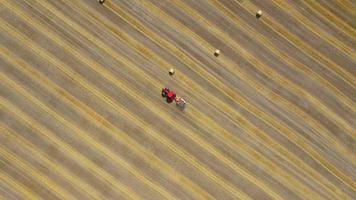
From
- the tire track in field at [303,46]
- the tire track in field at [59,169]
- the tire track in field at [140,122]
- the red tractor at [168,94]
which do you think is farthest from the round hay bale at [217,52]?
the tire track in field at [59,169]

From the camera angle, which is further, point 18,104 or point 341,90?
point 341,90

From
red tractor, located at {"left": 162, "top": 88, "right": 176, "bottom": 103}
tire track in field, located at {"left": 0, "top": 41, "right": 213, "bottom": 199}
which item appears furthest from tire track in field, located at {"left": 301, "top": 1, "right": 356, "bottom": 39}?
tire track in field, located at {"left": 0, "top": 41, "right": 213, "bottom": 199}

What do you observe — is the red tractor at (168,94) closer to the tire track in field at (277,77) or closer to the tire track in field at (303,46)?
the tire track in field at (277,77)

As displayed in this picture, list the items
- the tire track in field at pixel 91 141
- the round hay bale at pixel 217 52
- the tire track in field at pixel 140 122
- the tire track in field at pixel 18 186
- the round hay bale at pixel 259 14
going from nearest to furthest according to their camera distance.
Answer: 1. the tire track in field at pixel 18 186
2. the tire track in field at pixel 91 141
3. the tire track in field at pixel 140 122
4. the round hay bale at pixel 217 52
5. the round hay bale at pixel 259 14

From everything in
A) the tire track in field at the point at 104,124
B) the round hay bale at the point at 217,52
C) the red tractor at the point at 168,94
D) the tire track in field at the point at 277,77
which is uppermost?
the tire track in field at the point at 277,77

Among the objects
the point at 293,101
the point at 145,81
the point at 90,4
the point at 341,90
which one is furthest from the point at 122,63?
the point at 341,90

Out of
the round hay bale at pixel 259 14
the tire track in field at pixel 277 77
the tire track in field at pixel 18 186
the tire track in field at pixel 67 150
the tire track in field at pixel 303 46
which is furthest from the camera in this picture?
the tire track in field at pixel 303 46

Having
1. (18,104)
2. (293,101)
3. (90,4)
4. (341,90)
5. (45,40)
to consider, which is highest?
(341,90)

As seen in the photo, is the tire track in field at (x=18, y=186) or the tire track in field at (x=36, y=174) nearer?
the tire track in field at (x=18, y=186)

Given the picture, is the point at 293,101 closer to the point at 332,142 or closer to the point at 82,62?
the point at 332,142
